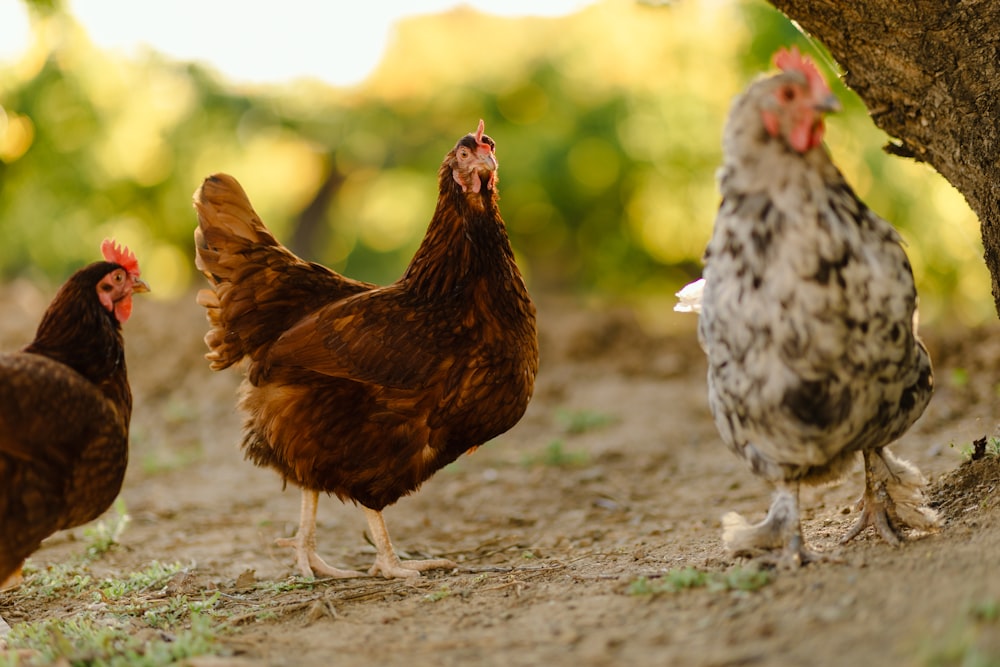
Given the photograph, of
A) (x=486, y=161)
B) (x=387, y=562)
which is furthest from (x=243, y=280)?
(x=387, y=562)

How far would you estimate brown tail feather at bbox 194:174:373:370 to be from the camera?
13.6ft

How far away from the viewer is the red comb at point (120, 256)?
3631mm

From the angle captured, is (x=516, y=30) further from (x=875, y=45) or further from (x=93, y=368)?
(x=93, y=368)

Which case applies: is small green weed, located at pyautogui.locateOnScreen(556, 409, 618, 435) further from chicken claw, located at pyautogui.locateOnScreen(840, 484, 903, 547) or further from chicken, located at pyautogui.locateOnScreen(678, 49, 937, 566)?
chicken, located at pyautogui.locateOnScreen(678, 49, 937, 566)

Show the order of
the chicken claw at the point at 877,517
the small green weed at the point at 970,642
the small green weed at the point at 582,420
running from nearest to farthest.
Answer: the small green weed at the point at 970,642 → the chicken claw at the point at 877,517 → the small green weed at the point at 582,420

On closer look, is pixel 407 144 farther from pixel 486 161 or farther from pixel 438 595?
pixel 438 595

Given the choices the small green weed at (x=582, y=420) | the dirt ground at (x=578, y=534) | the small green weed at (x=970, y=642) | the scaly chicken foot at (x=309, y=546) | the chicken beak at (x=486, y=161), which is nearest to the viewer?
the small green weed at (x=970, y=642)

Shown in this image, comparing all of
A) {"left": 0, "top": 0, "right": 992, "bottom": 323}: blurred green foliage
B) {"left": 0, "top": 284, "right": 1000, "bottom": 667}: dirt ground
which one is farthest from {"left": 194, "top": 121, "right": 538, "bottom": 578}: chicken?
{"left": 0, "top": 0, "right": 992, "bottom": 323}: blurred green foliage

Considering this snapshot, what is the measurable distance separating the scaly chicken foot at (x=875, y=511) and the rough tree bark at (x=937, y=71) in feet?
3.40

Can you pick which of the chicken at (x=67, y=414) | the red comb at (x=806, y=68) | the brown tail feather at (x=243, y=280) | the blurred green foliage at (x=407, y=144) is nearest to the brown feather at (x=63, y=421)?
the chicken at (x=67, y=414)

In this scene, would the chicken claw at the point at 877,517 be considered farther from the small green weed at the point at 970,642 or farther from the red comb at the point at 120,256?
the red comb at the point at 120,256

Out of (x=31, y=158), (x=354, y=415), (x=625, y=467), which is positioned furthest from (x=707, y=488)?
(x=31, y=158)

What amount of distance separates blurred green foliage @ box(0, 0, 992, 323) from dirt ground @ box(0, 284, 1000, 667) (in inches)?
44.0

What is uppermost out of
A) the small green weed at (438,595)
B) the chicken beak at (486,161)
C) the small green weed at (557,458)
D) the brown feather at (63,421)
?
the chicken beak at (486,161)
